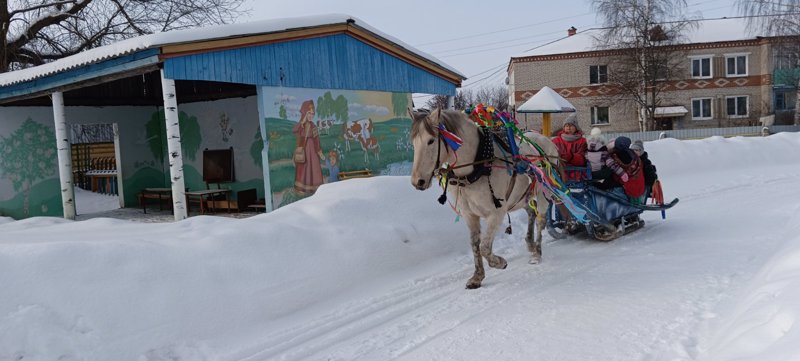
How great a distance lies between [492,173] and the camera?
6.55 m

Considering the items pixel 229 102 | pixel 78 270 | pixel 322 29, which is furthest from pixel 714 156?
pixel 78 270

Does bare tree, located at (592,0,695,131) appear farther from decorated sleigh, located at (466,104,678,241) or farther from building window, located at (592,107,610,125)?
decorated sleigh, located at (466,104,678,241)

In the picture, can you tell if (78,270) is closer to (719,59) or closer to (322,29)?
(322,29)

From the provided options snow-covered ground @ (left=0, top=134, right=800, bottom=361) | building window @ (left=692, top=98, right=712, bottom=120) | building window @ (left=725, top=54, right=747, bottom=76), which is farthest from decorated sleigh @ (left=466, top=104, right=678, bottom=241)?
building window @ (left=725, top=54, right=747, bottom=76)

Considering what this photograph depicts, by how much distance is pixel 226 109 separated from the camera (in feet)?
46.3

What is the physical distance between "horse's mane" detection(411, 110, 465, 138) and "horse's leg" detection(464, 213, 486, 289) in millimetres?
1044

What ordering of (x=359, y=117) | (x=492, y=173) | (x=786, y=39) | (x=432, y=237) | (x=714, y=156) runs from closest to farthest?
1. (x=492, y=173)
2. (x=432, y=237)
3. (x=359, y=117)
4. (x=714, y=156)
5. (x=786, y=39)

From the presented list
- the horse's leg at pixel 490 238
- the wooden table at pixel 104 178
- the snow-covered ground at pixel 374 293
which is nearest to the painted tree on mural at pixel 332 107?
the snow-covered ground at pixel 374 293

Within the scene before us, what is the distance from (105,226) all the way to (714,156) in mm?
17376

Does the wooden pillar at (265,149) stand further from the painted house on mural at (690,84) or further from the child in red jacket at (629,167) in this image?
the painted house on mural at (690,84)

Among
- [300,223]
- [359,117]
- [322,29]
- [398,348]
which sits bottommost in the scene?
[398,348]

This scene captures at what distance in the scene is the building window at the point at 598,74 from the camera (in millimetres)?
40494

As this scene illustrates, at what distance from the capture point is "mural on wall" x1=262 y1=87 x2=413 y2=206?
1130cm

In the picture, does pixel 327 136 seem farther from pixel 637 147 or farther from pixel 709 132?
pixel 709 132
